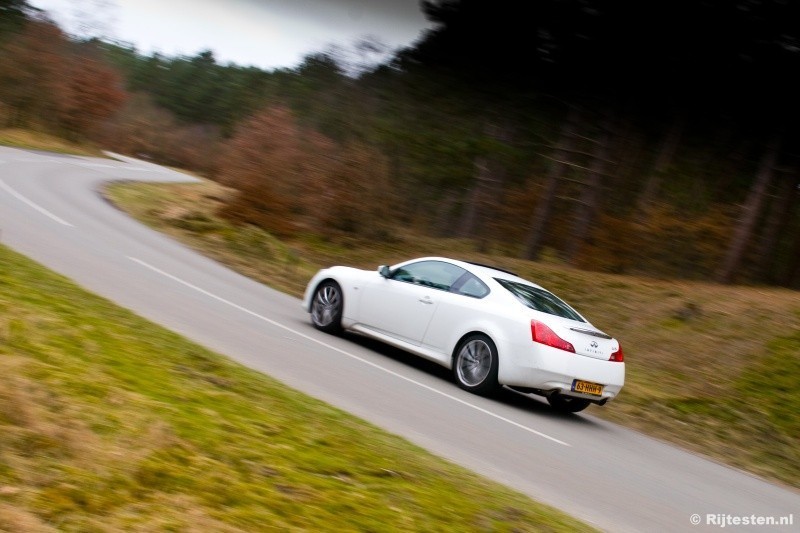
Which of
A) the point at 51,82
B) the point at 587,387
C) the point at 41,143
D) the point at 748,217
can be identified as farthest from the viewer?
the point at 51,82

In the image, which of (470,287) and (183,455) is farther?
(470,287)

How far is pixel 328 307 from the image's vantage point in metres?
13.1

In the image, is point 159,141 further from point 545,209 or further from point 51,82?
point 545,209

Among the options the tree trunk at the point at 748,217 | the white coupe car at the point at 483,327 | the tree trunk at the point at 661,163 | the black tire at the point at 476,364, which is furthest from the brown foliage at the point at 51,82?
Result: the black tire at the point at 476,364

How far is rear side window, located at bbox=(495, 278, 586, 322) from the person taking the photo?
36.9 ft

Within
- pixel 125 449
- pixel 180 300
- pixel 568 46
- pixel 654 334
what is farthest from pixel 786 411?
pixel 568 46

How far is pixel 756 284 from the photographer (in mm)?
28891

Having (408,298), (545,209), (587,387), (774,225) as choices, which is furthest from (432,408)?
(774,225)

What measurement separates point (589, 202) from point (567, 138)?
84.3 inches

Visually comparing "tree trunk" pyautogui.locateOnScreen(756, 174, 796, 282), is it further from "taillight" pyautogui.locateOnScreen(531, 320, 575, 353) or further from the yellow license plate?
"taillight" pyautogui.locateOnScreen(531, 320, 575, 353)

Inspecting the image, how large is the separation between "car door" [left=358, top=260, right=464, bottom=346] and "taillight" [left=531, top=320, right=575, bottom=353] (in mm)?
1574

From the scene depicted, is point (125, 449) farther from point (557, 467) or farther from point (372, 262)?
point (372, 262)

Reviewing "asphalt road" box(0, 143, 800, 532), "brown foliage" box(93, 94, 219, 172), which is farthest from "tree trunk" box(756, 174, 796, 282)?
"brown foliage" box(93, 94, 219, 172)

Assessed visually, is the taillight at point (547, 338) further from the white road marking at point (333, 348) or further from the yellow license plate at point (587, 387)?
the white road marking at point (333, 348)
